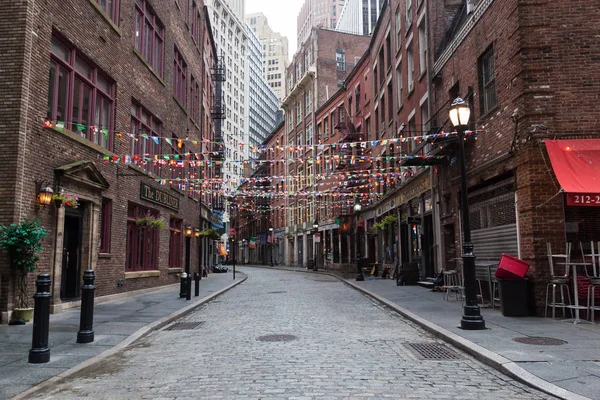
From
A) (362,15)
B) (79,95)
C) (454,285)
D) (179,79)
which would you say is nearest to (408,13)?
(179,79)

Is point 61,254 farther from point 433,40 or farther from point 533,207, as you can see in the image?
point 433,40

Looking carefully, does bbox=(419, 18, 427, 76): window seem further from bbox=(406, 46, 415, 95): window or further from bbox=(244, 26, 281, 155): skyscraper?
bbox=(244, 26, 281, 155): skyscraper

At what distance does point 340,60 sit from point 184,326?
44.9m

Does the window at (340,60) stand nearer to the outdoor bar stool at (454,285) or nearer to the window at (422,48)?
the window at (422,48)

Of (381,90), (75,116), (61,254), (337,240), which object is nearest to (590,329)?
(61,254)

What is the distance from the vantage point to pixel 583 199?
10.0m

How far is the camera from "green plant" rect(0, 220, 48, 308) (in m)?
10.1

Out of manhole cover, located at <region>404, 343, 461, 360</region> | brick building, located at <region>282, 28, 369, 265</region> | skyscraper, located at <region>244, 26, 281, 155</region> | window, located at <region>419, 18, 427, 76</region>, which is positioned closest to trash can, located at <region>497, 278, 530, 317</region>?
manhole cover, located at <region>404, 343, 461, 360</region>

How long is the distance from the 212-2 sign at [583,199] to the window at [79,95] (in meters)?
11.4

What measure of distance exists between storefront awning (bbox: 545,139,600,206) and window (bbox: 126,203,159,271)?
44.9ft

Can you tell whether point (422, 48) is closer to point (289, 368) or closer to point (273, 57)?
point (289, 368)

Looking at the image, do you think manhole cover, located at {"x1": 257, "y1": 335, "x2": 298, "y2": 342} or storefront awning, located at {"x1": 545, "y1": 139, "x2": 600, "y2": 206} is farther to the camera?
storefront awning, located at {"x1": 545, "y1": 139, "x2": 600, "y2": 206}

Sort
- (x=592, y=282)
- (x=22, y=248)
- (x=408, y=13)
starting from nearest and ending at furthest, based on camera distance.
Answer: (x=592, y=282)
(x=22, y=248)
(x=408, y=13)

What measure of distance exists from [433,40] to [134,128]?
1219 centimetres
